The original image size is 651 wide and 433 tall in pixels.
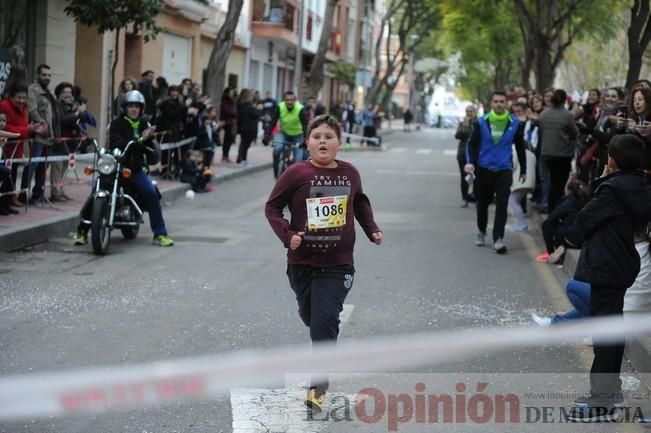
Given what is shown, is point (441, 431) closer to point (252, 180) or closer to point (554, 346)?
point (554, 346)

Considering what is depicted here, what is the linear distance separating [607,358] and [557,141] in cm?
902

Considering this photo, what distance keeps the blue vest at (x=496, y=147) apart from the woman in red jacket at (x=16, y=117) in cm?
518

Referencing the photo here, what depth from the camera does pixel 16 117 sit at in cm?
1287

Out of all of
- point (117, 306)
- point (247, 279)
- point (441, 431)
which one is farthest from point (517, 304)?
point (441, 431)

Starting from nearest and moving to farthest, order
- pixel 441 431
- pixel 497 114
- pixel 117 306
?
pixel 441 431 → pixel 117 306 → pixel 497 114

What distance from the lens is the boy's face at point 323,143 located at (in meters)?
5.64

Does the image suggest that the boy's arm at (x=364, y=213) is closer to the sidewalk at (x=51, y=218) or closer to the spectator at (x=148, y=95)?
the sidewalk at (x=51, y=218)

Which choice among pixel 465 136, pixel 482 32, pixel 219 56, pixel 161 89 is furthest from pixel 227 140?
pixel 482 32

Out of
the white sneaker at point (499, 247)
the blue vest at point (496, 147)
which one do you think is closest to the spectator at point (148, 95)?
the blue vest at point (496, 147)

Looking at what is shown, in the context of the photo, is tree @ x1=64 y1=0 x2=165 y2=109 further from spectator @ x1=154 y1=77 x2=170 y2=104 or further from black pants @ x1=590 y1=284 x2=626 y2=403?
black pants @ x1=590 y1=284 x2=626 y2=403

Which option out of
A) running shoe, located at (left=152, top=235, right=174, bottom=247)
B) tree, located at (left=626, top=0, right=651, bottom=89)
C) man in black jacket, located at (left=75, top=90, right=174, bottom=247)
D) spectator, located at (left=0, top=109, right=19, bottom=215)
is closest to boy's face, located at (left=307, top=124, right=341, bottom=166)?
man in black jacket, located at (left=75, top=90, right=174, bottom=247)

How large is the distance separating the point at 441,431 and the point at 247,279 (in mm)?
4615

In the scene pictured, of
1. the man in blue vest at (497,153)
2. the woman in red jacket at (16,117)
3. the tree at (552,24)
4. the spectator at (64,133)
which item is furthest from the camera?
the tree at (552,24)

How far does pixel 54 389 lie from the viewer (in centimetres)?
246
